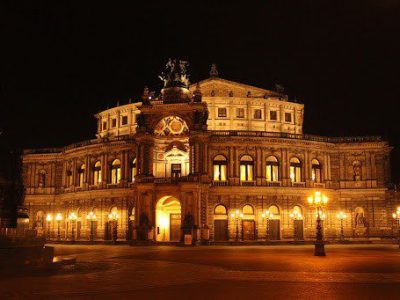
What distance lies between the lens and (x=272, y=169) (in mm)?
65000

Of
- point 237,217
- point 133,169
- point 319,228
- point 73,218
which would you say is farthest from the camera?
point 73,218

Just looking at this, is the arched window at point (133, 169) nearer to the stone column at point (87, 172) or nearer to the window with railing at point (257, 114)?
the stone column at point (87, 172)

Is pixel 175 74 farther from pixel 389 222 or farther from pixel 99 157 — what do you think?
pixel 389 222

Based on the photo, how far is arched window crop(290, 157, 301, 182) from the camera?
6599 cm

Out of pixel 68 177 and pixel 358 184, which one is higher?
pixel 68 177

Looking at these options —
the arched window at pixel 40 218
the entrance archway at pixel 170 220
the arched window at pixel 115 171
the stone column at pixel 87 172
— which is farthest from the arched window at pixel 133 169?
the arched window at pixel 40 218

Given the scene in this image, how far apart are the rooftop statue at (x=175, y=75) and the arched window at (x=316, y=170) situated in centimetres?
1973

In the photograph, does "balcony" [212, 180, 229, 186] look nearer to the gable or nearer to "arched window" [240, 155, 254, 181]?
"arched window" [240, 155, 254, 181]

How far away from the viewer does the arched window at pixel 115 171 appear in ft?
221

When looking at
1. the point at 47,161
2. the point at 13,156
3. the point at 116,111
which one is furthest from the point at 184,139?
the point at 13,156

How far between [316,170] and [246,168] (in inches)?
412

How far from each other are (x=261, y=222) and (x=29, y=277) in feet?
148

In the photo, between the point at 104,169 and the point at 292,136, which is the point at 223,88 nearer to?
the point at 292,136

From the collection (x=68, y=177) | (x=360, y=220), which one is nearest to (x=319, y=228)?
(x=360, y=220)
